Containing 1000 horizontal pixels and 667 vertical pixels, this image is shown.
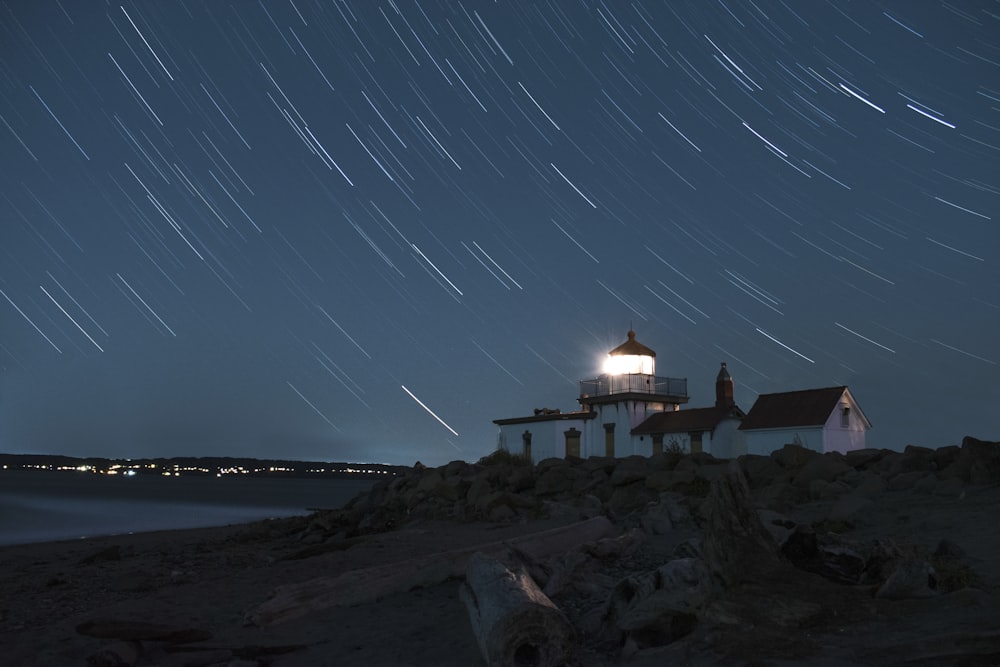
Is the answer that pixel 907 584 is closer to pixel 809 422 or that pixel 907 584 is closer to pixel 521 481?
pixel 521 481

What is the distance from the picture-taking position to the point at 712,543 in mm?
6695

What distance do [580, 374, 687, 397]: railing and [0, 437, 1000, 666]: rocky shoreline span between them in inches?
943

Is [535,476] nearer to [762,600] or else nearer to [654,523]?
[654,523]

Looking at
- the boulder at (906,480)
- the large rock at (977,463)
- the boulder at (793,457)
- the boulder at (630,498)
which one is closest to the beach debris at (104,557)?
the boulder at (630,498)

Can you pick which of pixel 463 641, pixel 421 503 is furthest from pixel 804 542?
pixel 421 503

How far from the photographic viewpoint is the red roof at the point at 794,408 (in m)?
32.5

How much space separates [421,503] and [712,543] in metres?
17.0

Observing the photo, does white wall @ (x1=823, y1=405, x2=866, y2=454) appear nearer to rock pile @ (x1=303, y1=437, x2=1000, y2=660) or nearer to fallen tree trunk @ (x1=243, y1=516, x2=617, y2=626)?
rock pile @ (x1=303, y1=437, x2=1000, y2=660)

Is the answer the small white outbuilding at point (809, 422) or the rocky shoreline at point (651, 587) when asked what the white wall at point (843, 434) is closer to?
the small white outbuilding at point (809, 422)

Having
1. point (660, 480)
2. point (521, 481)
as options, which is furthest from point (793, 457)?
point (521, 481)

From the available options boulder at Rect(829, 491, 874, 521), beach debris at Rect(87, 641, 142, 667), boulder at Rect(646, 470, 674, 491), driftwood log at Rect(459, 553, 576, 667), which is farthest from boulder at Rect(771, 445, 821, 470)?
beach debris at Rect(87, 641, 142, 667)

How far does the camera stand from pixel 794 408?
33656 millimetres

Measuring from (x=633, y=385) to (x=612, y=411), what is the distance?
69.4 inches

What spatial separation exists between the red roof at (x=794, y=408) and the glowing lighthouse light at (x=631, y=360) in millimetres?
7094
